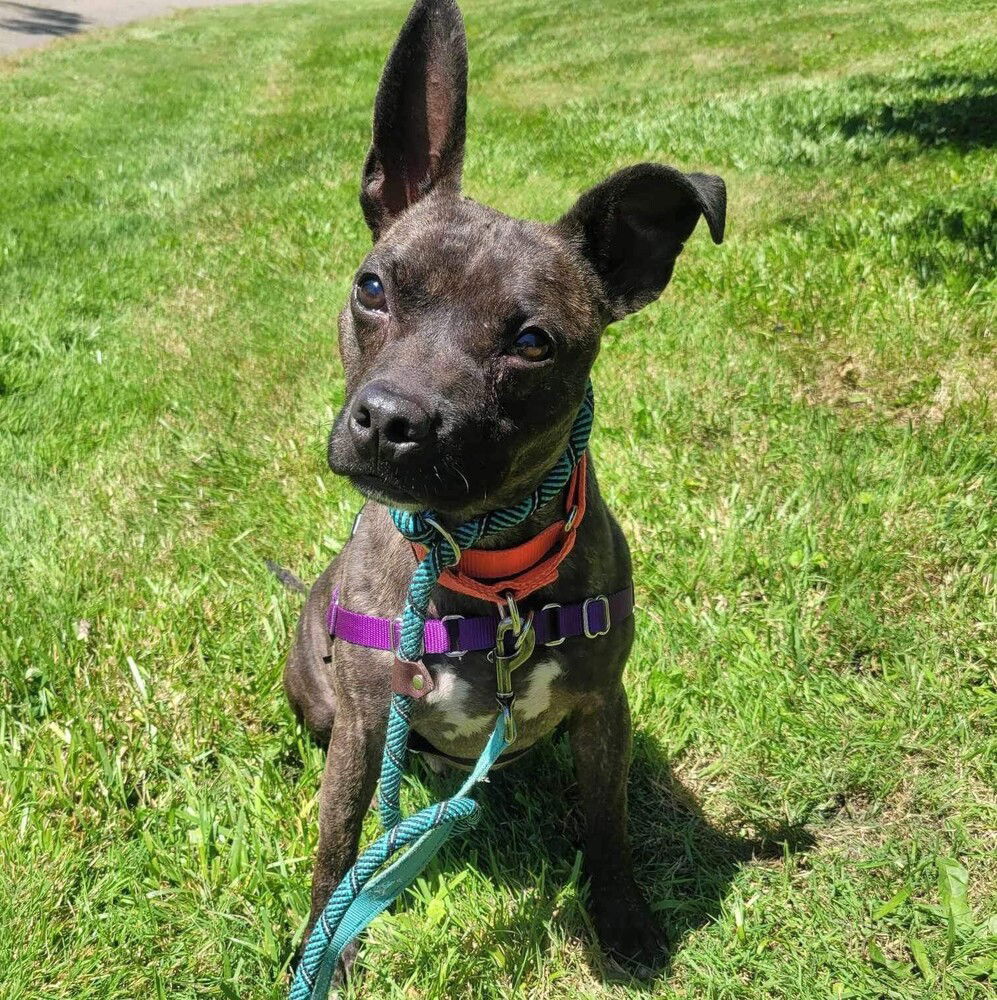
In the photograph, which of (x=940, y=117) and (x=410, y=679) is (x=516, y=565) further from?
(x=940, y=117)

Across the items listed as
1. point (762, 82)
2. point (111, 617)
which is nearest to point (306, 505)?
point (111, 617)

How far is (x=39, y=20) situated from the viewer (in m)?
29.3

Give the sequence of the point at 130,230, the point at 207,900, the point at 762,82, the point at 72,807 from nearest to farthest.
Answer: the point at 207,900
the point at 72,807
the point at 130,230
the point at 762,82

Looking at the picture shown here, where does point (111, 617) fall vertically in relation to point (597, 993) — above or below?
above

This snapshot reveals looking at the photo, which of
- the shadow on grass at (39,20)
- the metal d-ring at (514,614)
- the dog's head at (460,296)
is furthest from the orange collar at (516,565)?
the shadow on grass at (39,20)

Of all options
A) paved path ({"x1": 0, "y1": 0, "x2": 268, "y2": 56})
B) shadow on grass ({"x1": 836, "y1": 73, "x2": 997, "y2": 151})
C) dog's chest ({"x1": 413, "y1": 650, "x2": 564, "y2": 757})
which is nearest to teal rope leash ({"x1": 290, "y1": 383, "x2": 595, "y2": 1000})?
dog's chest ({"x1": 413, "y1": 650, "x2": 564, "y2": 757})

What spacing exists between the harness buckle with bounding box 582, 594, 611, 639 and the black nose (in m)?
0.66

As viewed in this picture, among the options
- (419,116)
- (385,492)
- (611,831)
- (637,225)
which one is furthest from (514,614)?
(419,116)

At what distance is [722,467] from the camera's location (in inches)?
165

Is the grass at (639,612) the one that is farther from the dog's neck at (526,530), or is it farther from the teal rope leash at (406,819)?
the dog's neck at (526,530)

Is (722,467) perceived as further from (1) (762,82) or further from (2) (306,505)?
(1) (762,82)

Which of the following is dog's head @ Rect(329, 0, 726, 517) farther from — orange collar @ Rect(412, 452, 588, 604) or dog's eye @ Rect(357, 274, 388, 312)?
orange collar @ Rect(412, 452, 588, 604)

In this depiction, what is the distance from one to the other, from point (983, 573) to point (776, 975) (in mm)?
1746

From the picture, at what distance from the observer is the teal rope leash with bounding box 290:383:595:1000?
76.9 inches
